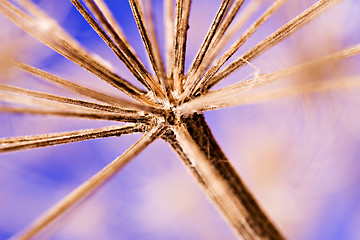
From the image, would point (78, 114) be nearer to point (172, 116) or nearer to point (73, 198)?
point (73, 198)

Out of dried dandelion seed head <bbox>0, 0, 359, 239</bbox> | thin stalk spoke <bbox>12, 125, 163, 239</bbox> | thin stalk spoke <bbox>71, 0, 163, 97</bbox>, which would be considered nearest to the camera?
thin stalk spoke <bbox>12, 125, 163, 239</bbox>

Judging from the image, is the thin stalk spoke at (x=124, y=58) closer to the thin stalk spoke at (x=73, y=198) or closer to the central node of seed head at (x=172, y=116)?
the central node of seed head at (x=172, y=116)

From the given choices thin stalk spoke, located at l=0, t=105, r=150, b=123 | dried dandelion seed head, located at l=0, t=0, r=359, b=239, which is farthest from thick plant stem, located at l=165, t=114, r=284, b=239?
thin stalk spoke, located at l=0, t=105, r=150, b=123

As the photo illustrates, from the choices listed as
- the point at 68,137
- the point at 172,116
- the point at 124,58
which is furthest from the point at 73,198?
the point at 124,58

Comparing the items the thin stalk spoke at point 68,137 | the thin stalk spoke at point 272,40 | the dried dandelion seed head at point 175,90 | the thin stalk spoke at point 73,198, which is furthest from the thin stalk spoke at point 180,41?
the thin stalk spoke at point 73,198

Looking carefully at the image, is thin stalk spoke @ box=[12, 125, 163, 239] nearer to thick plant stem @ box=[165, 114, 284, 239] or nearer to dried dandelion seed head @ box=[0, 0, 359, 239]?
dried dandelion seed head @ box=[0, 0, 359, 239]

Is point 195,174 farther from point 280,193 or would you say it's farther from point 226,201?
point 280,193
